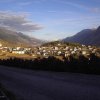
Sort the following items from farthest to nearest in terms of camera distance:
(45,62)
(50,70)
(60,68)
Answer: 1. (45,62)
2. (50,70)
3. (60,68)

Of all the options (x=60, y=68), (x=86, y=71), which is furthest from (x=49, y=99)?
(x=60, y=68)

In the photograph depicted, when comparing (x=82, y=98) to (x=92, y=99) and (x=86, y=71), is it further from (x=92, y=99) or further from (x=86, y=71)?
(x=86, y=71)

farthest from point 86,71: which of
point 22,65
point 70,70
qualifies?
point 22,65

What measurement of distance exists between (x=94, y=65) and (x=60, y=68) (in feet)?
27.9

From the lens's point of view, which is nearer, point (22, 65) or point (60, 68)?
point (60, 68)

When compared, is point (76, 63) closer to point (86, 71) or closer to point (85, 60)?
point (85, 60)

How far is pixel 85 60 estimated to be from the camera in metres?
28.8

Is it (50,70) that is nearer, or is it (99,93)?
(99,93)

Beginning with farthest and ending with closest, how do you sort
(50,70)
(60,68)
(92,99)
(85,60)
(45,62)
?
(45,62) → (50,70) → (60,68) → (85,60) → (92,99)

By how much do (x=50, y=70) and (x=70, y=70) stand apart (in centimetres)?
676

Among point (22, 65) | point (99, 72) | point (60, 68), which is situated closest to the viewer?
point (99, 72)

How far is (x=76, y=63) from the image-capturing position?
97.2ft

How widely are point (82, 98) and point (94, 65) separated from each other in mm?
11945

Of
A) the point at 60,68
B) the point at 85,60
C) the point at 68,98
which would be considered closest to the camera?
the point at 68,98
